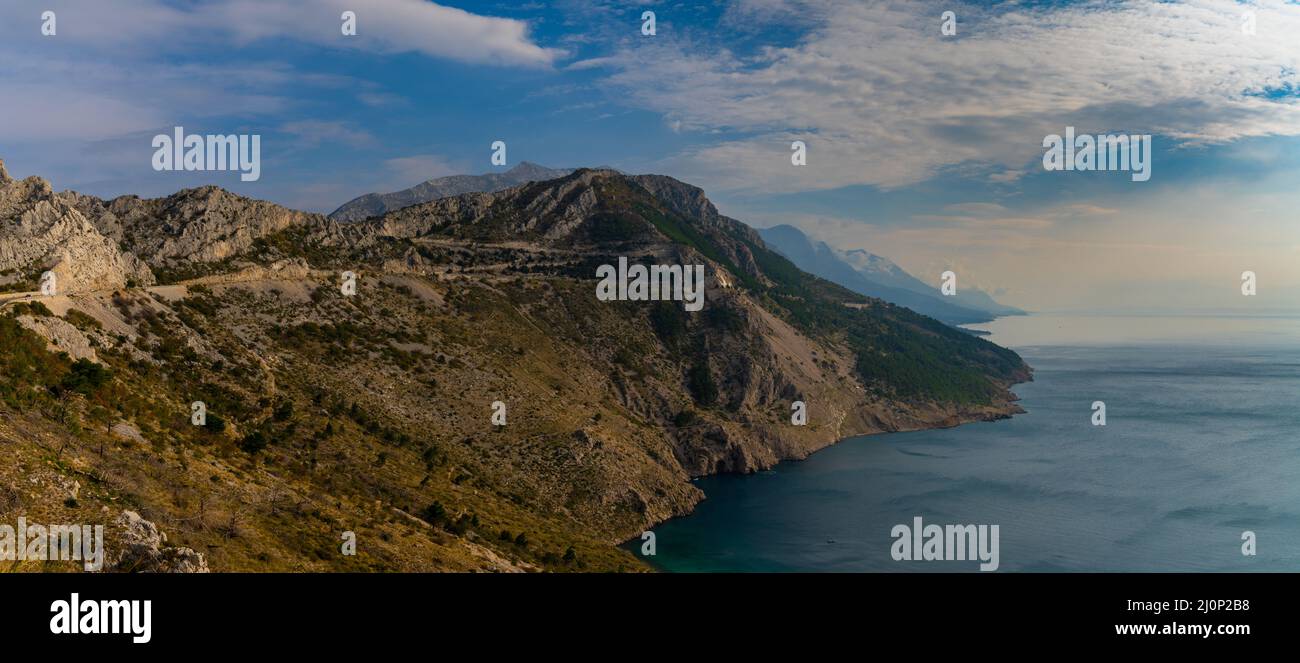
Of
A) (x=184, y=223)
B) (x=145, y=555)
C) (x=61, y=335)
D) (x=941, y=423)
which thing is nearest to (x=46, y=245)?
(x=61, y=335)

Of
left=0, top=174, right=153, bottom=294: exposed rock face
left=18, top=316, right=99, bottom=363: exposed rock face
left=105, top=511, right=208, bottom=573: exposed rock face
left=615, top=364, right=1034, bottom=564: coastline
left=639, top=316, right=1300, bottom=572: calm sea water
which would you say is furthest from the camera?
left=615, top=364, right=1034, bottom=564: coastline

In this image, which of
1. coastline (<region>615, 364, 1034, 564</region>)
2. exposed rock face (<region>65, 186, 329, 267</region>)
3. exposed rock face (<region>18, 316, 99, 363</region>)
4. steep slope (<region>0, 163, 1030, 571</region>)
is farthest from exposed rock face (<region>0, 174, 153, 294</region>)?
coastline (<region>615, 364, 1034, 564</region>)

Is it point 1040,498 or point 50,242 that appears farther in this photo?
point 1040,498

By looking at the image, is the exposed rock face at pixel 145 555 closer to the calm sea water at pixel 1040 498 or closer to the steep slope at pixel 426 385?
the steep slope at pixel 426 385
